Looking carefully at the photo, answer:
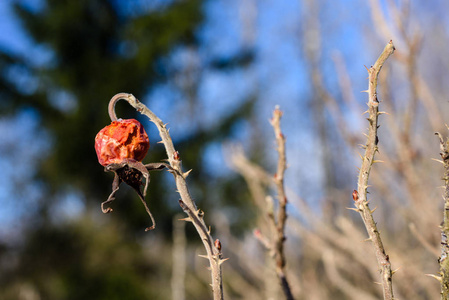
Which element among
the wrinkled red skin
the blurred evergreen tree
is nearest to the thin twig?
the wrinkled red skin

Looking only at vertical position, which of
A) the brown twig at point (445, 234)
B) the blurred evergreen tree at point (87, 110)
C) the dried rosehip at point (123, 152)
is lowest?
the brown twig at point (445, 234)

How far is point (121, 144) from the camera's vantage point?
67 cm

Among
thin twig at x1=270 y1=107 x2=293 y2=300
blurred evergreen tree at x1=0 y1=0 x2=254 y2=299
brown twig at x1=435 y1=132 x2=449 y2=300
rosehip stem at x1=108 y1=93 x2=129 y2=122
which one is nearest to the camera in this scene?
brown twig at x1=435 y1=132 x2=449 y2=300

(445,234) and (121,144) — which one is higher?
(121,144)

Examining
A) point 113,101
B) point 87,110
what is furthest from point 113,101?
point 87,110

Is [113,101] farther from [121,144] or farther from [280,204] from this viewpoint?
[280,204]

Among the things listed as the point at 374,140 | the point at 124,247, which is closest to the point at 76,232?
the point at 124,247

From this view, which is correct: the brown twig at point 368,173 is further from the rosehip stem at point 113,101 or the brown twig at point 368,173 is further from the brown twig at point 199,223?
the rosehip stem at point 113,101

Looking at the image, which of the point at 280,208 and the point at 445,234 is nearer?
the point at 445,234

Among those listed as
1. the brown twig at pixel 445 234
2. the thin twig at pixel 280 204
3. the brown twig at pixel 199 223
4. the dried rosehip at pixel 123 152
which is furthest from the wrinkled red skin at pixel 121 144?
the brown twig at pixel 445 234

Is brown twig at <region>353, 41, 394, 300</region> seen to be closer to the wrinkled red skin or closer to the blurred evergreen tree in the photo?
the wrinkled red skin

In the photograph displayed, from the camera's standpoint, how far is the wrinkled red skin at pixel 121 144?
67 centimetres

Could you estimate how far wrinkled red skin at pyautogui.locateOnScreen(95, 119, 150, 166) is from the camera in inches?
26.2

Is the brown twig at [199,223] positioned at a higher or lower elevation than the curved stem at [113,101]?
lower
